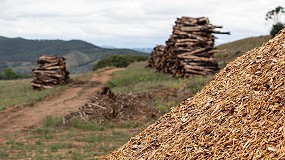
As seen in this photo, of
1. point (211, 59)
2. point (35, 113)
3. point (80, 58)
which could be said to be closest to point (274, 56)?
point (35, 113)

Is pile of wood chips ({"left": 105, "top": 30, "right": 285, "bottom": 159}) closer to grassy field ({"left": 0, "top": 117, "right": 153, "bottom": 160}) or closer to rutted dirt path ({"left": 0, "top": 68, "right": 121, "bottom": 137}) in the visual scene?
grassy field ({"left": 0, "top": 117, "right": 153, "bottom": 160})

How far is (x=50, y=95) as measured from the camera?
74.0 feet

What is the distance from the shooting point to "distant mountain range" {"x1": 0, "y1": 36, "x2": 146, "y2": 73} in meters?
153

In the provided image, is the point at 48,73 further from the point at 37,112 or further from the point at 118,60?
the point at 118,60

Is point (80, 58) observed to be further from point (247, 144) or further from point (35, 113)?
point (247, 144)

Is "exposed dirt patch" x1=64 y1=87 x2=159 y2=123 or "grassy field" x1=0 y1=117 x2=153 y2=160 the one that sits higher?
"exposed dirt patch" x1=64 y1=87 x2=159 y2=123

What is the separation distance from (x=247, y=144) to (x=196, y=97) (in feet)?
7.40

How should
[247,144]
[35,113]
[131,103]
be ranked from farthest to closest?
[35,113], [131,103], [247,144]

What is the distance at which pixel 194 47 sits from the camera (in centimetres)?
2309

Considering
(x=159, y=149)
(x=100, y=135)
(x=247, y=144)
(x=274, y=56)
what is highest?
(x=274, y=56)

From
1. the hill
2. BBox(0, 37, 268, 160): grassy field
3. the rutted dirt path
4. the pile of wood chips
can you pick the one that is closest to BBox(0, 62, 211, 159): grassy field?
BBox(0, 37, 268, 160): grassy field

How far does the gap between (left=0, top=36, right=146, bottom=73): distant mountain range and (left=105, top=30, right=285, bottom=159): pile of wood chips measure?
14107cm

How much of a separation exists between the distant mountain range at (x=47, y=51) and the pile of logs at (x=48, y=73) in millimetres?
117796

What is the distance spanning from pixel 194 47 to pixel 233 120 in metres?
19.0
